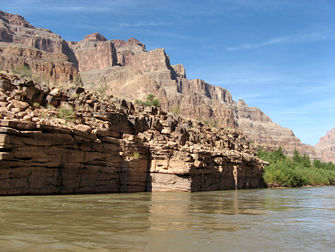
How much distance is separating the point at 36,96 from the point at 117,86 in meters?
142

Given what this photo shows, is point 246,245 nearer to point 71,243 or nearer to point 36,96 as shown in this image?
point 71,243

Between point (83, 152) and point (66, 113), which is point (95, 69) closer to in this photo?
point (66, 113)

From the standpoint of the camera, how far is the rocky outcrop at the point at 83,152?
778 inches

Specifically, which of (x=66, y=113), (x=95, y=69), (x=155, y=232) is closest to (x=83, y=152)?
(x=66, y=113)

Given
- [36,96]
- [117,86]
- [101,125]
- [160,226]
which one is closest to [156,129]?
[101,125]

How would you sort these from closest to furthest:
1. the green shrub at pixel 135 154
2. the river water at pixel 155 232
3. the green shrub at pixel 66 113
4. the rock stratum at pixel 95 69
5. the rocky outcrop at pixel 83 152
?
1. the river water at pixel 155 232
2. the rocky outcrop at pixel 83 152
3. the green shrub at pixel 66 113
4. the green shrub at pixel 135 154
5. the rock stratum at pixel 95 69

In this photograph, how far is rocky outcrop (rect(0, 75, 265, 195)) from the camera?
64.8 feet

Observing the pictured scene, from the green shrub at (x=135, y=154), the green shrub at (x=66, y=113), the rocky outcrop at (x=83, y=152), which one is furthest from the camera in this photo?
the green shrub at (x=135, y=154)

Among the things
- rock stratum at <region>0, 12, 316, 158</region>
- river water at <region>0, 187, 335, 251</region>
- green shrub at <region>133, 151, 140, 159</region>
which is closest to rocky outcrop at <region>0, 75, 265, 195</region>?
green shrub at <region>133, 151, 140, 159</region>

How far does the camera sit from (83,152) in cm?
2364

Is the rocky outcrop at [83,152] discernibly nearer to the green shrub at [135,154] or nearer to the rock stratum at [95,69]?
the green shrub at [135,154]

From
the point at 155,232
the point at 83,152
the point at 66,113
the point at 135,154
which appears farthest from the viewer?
the point at 135,154

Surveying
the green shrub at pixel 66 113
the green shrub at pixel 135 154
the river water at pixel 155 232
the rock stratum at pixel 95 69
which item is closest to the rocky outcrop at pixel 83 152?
the green shrub at pixel 135 154

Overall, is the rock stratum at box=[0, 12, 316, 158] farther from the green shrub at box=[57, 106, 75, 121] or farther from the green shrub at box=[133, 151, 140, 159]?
the green shrub at box=[133, 151, 140, 159]
